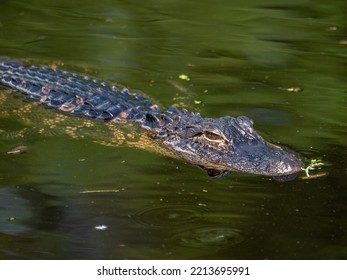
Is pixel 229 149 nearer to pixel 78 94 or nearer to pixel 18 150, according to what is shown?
pixel 18 150

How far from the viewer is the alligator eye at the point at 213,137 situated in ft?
21.7

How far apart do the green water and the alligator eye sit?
36 cm

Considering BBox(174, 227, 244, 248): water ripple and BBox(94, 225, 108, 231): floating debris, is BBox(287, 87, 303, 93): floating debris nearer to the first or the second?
BBox(174, 227, 244, 248): water ripple

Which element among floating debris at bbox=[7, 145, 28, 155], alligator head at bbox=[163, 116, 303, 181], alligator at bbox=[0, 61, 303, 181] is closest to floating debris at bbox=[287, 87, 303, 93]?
alligator at bbox=[0, 61, 303, 181]

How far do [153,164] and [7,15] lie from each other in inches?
211

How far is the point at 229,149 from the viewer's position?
654 cm

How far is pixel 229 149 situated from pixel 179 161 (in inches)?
16.6

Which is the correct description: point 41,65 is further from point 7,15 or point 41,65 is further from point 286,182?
point 286,182

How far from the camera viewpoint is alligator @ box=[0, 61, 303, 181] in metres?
6.32

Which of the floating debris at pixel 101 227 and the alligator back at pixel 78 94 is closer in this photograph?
the floating debris at pixel 101 227

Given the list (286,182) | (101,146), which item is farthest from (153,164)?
(286,182)

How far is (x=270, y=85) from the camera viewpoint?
28.0ft

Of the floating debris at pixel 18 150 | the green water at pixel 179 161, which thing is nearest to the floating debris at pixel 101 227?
the green water at pixel 179 161

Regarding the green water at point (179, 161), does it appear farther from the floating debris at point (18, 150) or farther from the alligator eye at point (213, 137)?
the alligator eye at point (213, 137)
